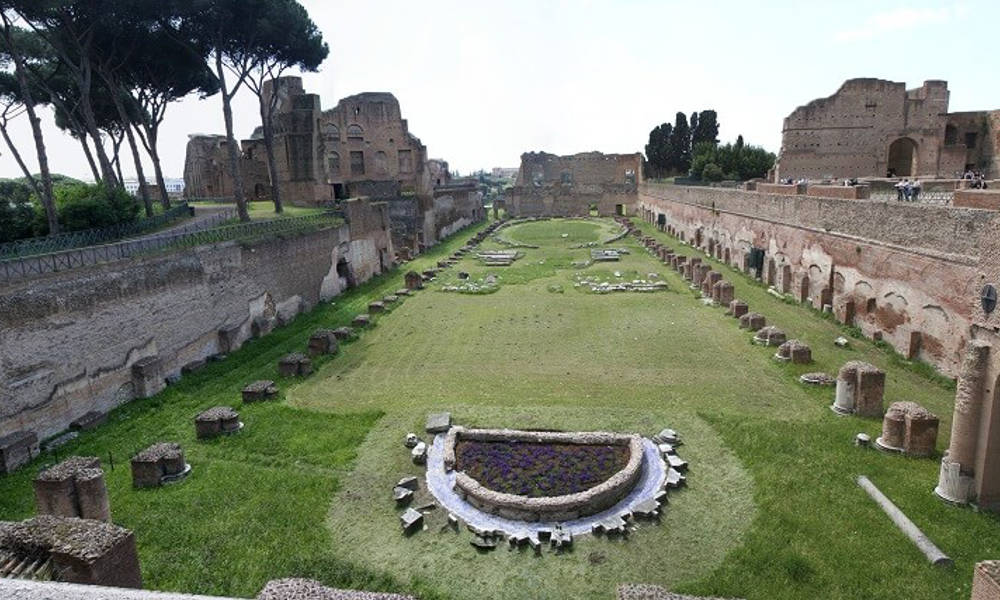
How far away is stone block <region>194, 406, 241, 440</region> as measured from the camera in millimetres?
9773

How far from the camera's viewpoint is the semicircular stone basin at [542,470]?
7414mm

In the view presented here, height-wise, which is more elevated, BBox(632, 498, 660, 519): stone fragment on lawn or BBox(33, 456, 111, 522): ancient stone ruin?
BBox(33, 456, 111, 522): ancient stone ruin

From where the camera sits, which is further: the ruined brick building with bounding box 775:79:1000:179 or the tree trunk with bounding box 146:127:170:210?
the ruined brick building with bounding box 775:79:1000:179

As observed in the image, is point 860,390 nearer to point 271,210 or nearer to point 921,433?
point 921,433

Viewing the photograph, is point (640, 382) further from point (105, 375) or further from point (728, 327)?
point (105, 375)

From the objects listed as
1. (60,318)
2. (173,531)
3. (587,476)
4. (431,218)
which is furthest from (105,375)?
(431,218)

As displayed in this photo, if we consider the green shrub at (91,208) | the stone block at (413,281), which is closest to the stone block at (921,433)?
the stone block at (413,281)

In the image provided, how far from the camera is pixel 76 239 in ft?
43.9

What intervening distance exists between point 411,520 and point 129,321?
827cm

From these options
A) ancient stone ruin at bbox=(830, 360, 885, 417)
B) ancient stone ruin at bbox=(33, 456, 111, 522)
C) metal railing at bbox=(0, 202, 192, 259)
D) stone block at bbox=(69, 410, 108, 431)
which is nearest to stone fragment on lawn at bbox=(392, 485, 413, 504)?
ancient stone ruin at bbox=(33, 456, 111, 522)

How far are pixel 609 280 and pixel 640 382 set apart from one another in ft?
36.0

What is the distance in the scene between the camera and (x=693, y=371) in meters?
12.2

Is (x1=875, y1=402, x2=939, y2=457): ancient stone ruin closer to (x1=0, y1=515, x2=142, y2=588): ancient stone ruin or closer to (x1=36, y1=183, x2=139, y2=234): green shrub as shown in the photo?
(x1=0, y1=515, x2=142, y2=588): ancient stone ruin

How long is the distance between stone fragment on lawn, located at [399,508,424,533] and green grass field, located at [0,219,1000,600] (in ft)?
0.41
